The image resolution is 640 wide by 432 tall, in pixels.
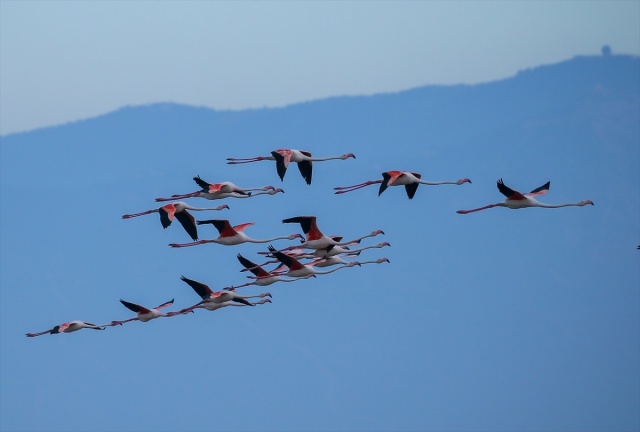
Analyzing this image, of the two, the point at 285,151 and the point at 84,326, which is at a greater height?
the point at 285,151

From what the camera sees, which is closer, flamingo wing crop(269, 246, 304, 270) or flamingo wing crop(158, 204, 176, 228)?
flamingo wing crop(158, 204, 176, 228)

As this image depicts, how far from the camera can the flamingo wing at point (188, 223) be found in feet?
100

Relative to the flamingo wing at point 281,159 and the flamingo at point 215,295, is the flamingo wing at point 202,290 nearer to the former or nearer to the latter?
the flamingo at point 215,295

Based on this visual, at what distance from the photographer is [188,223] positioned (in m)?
30.5

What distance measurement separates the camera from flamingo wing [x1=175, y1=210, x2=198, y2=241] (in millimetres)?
30516

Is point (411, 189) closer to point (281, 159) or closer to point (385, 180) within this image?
point (385, 180)

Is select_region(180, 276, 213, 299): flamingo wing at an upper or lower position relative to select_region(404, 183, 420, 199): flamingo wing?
lower

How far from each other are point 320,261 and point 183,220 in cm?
320

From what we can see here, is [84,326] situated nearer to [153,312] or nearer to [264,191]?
[153,312]

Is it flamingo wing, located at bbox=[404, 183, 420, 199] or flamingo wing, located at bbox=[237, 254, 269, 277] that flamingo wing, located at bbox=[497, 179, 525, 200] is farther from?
flamingo wing, located at bbox=[237, 254, 269, 277]

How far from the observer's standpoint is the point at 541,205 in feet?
98.8

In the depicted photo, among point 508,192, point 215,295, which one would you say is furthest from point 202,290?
point 508,192

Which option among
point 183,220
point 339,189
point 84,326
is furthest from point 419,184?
point 84,326

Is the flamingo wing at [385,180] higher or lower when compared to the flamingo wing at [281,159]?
lower
